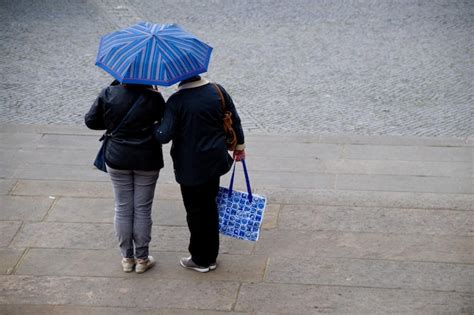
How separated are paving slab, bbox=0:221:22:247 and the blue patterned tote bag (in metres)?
1.67

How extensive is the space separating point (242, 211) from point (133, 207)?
721 millimetres

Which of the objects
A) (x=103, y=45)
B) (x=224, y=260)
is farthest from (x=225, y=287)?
(x=103, y=45)

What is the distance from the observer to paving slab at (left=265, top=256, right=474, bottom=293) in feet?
17.1

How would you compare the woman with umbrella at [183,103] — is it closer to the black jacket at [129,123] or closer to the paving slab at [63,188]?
the black jacket at [129,123]

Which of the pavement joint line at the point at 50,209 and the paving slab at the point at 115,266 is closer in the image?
the paving slab at the point at 115,266

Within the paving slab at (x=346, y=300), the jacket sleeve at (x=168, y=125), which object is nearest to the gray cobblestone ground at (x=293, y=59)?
the paving slab at (x=346, y=300)

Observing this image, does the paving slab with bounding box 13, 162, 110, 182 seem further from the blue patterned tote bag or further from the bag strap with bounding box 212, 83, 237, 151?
the bag strap with bounding box 212, 83, 237, 151

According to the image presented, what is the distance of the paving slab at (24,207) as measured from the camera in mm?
Result: 6359

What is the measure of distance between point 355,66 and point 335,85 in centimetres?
67

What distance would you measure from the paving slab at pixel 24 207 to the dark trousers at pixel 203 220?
5.01ft

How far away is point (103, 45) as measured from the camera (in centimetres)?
512

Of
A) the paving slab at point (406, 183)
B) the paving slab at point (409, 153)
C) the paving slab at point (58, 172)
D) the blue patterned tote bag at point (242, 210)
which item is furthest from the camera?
the paving slab at point (409, 153)

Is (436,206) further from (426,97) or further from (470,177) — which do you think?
(426,97)

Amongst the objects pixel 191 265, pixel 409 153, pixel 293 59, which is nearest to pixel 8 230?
pixel 191 265
